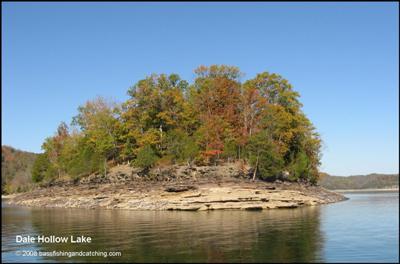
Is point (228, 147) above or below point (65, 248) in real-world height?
above

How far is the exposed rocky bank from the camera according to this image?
199ft

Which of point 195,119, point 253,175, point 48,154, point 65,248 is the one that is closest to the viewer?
point 65,248

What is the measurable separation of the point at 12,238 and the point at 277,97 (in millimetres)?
65870

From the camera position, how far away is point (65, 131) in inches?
4993

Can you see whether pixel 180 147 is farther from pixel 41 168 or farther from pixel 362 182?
pixel 362 182

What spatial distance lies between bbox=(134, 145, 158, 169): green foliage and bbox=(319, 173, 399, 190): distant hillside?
12270cm

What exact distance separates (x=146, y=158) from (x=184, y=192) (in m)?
17.9

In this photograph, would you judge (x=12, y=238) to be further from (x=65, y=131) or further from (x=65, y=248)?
(x=65, y=131)

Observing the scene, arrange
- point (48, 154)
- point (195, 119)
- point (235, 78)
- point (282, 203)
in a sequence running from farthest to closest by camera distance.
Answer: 1. point (48, 154)
2. point (235, 78)
3. point (195, 119)
4. point (282, 203)

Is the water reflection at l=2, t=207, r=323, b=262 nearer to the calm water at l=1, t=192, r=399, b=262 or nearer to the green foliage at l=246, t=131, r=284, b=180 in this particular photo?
the calm water at l=1, t=192, r=399, b=262

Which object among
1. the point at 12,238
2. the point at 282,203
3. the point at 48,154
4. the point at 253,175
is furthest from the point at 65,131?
the point at 12,238

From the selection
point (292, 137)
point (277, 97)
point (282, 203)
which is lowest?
point (282, 203)

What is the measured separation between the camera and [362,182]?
193500 millimetres

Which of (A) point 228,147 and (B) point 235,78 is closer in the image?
(A) point 228,147
